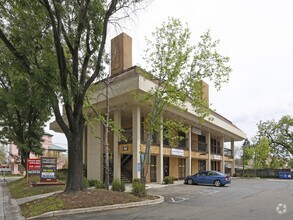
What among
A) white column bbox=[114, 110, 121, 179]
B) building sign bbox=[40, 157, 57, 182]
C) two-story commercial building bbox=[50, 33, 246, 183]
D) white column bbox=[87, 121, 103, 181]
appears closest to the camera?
building sign bbox=[40, 157, 57, 182]

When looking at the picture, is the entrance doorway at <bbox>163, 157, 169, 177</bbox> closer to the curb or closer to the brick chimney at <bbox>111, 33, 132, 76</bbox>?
the brick chimney at <bbox>111, 33, 132, 76</bbox>

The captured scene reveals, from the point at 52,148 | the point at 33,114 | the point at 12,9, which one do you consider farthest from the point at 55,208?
the point at 52,148

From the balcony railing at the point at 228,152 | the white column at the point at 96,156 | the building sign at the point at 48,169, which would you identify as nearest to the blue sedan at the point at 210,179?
the white column at the point at 96,156

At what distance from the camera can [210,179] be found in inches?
1063

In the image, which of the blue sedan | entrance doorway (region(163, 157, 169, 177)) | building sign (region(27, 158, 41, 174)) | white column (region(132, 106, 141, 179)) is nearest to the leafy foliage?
entrance doorway (region(163, 157, 169, 177))

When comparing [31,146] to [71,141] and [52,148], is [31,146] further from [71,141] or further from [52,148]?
[52,148]

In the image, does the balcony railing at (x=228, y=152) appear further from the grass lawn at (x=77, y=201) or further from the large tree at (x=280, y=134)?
the grass lawn at (x=77, y=201)

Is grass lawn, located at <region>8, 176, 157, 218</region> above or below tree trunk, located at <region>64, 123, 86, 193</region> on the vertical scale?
below

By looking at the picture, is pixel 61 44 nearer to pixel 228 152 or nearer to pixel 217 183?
pixel 217 183

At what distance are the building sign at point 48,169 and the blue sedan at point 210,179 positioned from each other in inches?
471

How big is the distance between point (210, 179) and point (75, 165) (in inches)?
601

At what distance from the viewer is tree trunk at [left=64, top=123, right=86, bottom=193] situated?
14.6m

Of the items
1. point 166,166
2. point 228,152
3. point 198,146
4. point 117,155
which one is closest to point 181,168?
point 166,166

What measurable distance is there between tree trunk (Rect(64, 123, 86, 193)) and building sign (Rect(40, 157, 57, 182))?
26.9 feet
